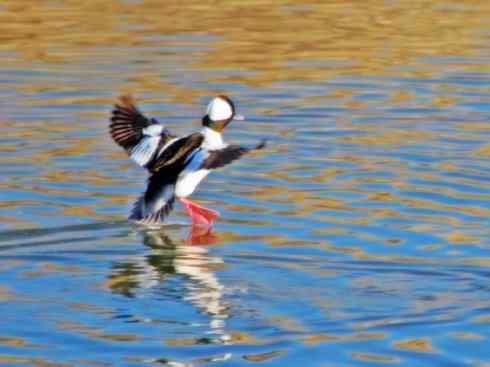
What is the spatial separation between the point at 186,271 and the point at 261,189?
219 centimetres

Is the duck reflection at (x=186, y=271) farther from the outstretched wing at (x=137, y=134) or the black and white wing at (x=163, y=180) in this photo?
the outstretched wing at (x=137, y=134)

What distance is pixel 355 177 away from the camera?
11.2 metres

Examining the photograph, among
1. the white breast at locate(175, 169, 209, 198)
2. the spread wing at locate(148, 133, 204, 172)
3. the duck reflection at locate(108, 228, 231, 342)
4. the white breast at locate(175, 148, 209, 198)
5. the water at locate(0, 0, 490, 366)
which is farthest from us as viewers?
the white breast at locate(175, 169, 209, 198)

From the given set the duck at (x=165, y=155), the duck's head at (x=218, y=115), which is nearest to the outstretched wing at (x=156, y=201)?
the duck at (x=165, y=155)

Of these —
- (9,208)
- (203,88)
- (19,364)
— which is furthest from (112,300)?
(203,88)

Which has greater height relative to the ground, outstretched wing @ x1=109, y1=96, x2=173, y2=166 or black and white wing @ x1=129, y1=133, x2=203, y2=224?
outstretched wing @ x1=109, y1=96, x2=173, y2=166

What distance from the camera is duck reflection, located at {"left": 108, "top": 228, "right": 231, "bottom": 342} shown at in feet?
25.9

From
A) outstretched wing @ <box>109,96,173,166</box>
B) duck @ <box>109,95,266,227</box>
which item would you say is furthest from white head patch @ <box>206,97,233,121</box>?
outstretched wing @ <box>109,96,173,166</box>

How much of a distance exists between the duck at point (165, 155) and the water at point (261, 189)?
0.18m

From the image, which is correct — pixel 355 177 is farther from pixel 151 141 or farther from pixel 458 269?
pixel 458 269

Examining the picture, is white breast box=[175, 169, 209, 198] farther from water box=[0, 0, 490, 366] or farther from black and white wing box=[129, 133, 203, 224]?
water box=[0, 0, 490, 366]

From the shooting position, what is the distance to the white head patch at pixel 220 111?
9992 mm

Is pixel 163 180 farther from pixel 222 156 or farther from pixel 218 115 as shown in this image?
pixel 222 156

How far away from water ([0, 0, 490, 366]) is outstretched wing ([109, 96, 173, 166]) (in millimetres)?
479
